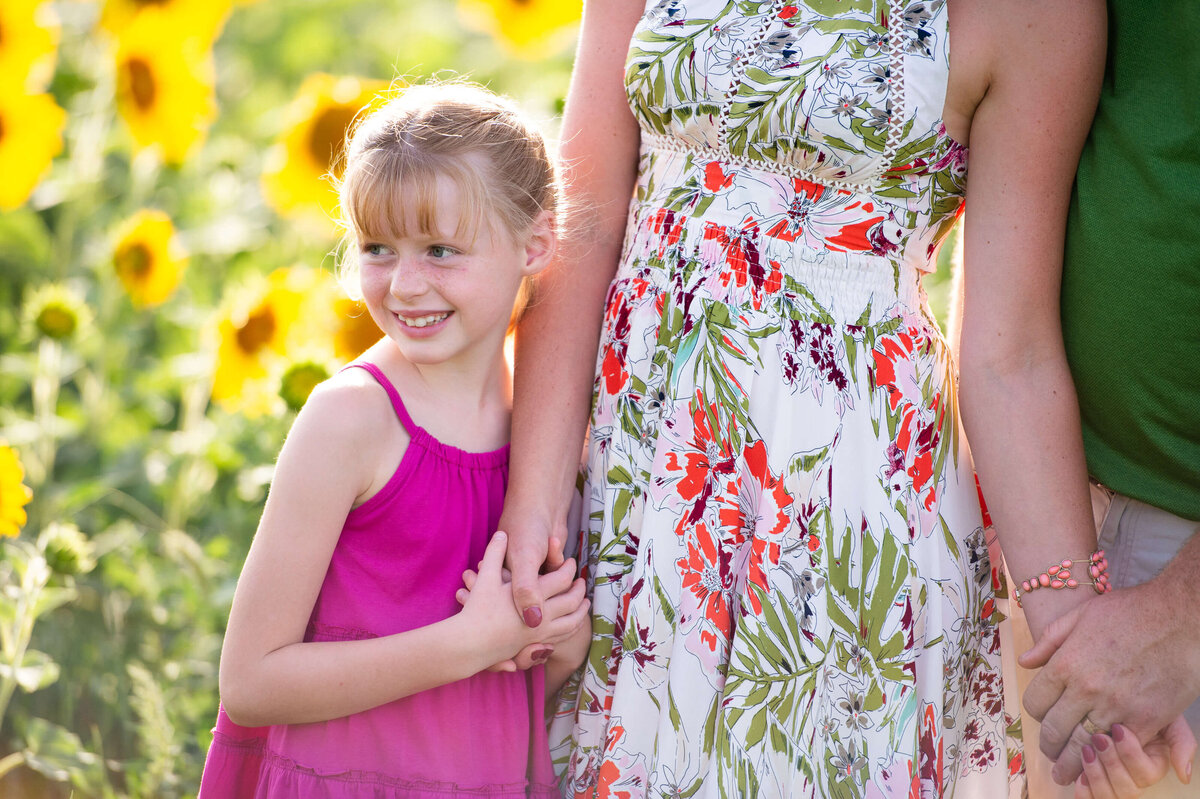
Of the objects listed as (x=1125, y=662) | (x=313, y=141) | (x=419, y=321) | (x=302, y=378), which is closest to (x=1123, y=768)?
(x=1125, y=662)

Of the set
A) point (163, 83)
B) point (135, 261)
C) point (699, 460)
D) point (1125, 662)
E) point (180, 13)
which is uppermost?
point (180, 13)

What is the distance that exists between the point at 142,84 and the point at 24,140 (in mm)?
281

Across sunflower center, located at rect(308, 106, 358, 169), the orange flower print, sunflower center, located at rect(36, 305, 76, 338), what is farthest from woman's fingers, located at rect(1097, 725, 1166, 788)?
sunflower center, located at rect(36, 305, 76, 338)

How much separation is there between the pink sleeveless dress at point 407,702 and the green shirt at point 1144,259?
83 centimetres

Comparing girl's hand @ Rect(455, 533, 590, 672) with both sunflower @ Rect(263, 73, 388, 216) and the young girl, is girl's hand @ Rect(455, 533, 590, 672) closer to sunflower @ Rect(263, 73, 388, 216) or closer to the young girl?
the young girl

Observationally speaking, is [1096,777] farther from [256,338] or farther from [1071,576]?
[256,338]

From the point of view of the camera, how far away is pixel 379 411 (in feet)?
4.66

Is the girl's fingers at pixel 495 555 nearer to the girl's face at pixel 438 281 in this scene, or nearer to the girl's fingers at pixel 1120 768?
the girl's face at pixel 438 281

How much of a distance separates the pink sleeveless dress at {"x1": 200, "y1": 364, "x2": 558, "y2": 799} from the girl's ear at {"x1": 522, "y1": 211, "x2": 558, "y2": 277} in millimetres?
259

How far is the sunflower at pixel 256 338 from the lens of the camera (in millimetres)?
2338

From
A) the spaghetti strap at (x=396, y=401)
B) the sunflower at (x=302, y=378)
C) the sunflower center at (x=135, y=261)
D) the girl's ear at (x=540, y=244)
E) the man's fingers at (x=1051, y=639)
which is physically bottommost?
the man's fingers at (x=1051, y=639)

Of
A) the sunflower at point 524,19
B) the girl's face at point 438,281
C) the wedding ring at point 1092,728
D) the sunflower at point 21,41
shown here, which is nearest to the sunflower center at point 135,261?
the sunflower at point 21,41

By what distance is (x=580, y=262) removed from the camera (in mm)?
1606

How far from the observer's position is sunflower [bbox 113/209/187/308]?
2539 mm
